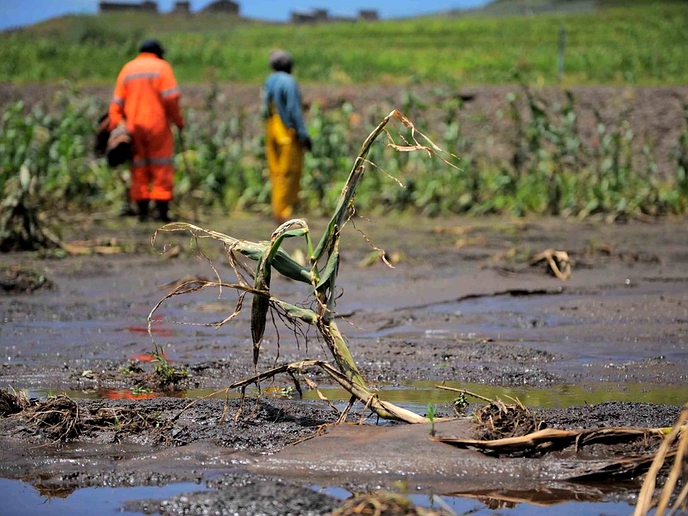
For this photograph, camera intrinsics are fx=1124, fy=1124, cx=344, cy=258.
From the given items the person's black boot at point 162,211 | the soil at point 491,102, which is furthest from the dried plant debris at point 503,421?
the soil at point 491,102

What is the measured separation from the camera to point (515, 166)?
13391mm

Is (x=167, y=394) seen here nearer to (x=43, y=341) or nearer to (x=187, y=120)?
(x=43, y=341)

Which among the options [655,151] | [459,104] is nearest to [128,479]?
[459,104]

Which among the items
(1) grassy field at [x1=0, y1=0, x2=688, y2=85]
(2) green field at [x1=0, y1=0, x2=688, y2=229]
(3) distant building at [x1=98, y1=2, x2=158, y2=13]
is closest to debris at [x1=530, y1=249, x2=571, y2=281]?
(2) green field at [x1=0, y1=0, x2=688, y2=229]

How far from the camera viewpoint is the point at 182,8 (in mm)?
64188

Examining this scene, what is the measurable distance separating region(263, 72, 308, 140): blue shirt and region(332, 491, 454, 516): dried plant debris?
8633 mm

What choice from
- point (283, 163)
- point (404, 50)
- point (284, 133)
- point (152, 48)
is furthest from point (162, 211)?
point (404, 50)

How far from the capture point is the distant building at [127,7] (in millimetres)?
61231

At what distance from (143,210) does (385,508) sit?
9484mm

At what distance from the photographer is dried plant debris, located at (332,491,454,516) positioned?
325 cm

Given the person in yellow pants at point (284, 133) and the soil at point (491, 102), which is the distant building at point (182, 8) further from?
the person in yellow pants at point (284, 133)

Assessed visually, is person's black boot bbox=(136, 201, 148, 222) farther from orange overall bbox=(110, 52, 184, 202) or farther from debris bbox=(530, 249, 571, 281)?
debris bbox=(530, 249, 571, 281)

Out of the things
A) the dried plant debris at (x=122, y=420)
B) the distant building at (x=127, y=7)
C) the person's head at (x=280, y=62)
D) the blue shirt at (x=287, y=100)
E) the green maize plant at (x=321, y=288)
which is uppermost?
the distant building at (x=127, y=7)

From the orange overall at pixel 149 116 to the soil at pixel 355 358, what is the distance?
0.66 metres
